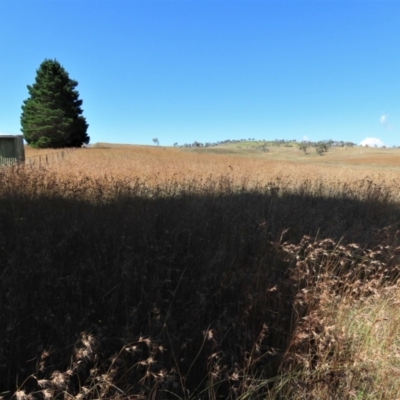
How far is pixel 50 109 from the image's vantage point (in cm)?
3922

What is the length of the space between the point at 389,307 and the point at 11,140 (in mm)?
14269

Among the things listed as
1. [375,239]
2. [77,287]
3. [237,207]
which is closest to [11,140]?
[237,207]

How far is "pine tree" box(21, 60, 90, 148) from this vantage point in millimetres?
39344

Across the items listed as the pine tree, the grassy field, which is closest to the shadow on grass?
the grassy field

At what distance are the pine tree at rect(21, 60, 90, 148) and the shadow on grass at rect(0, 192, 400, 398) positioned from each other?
4068cm

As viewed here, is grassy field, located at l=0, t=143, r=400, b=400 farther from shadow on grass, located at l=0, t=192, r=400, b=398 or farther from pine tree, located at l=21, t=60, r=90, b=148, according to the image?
pine tree, located at l=21, t=60, r=90, b=148

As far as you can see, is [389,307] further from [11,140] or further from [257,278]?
[11,140]

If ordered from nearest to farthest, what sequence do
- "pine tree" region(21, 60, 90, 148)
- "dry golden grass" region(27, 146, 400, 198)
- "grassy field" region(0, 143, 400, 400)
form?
1. "grassy field" region(0, 143, 400, 400)
2. "dry golden grass" region(27, 146, 400, 198)
3. "pine tree" region(21, 60, 90, 148)

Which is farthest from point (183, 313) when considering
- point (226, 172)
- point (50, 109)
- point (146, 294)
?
point (50, 109)

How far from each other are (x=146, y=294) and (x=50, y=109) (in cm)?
4367

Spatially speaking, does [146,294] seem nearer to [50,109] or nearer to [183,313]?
[183,313]


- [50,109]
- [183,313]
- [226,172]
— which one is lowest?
[183,313]

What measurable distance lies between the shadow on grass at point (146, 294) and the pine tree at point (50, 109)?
40.7 m

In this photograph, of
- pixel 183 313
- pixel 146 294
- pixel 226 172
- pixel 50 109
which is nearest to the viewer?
pixel 183 313
